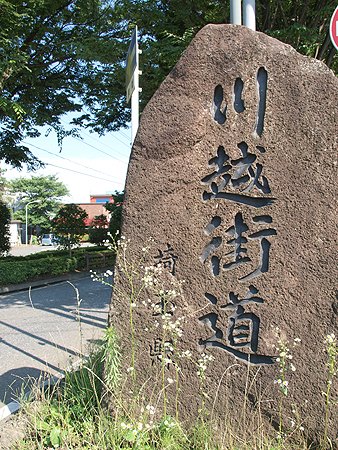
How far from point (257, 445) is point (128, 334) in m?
1.09

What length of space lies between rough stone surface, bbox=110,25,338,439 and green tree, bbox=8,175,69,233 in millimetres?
44778

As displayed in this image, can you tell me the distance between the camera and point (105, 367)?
2.87m

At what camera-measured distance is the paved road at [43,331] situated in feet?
16.1

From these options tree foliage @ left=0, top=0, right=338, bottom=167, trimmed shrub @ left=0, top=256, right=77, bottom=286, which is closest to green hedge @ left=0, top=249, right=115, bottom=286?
trimmed shrub @ left=0, top=256, right=77, bottom=286

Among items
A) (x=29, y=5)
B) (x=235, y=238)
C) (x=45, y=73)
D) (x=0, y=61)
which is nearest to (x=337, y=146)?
(x=235, y=238)

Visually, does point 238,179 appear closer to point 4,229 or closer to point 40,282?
point 40,282

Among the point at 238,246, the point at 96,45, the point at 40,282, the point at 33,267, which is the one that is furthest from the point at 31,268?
the point at 238,246

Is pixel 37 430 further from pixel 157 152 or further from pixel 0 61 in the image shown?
pixel 0 61

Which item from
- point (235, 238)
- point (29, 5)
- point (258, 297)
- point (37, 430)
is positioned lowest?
point (37, 430)

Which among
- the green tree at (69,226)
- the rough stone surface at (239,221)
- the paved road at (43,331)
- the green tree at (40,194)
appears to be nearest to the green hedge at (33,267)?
the paved road at (43,331)

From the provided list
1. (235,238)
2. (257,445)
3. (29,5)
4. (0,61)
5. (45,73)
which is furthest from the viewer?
(45,73)

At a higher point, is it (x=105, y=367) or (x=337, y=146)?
(x=337, y=146)

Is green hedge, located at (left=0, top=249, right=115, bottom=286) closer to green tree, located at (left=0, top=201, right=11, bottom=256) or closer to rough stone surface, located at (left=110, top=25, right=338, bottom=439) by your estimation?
green tree, located at (left=0, top=201, right=11, bottom=256)

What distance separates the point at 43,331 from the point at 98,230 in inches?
464
